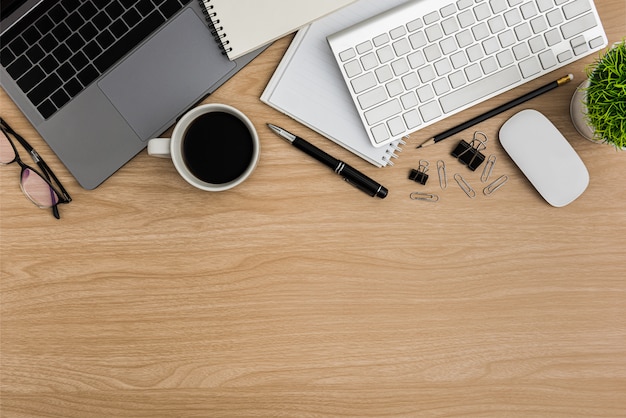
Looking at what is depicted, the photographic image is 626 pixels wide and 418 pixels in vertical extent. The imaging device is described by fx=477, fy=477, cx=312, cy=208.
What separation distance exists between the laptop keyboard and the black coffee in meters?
0.17

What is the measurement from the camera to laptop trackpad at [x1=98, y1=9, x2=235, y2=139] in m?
0.71

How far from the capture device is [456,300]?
73 centimetres

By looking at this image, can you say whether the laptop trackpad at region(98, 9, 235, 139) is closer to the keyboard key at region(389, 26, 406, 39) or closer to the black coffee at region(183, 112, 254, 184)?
the black coffee at region(183, 112, 254, 184)

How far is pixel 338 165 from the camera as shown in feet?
2.34

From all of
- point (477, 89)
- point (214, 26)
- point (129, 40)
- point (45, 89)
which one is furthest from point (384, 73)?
point (45, 89)

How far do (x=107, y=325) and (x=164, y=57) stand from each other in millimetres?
418

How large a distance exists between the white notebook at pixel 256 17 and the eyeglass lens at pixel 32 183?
338mm

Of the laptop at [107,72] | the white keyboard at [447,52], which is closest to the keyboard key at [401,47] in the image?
the white keyboard at [447,52]

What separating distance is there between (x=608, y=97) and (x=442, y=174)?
234 mm

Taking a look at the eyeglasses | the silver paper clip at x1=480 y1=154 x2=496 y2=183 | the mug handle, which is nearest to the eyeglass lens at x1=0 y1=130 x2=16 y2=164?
the eyeglasses

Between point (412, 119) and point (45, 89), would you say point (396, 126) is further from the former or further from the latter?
point (45, 89)

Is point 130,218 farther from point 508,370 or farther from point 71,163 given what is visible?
point 508,370

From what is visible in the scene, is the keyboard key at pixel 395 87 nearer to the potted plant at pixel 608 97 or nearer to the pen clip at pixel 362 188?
the pen clip at pixel 362 188

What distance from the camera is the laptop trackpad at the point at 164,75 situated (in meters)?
0.71
